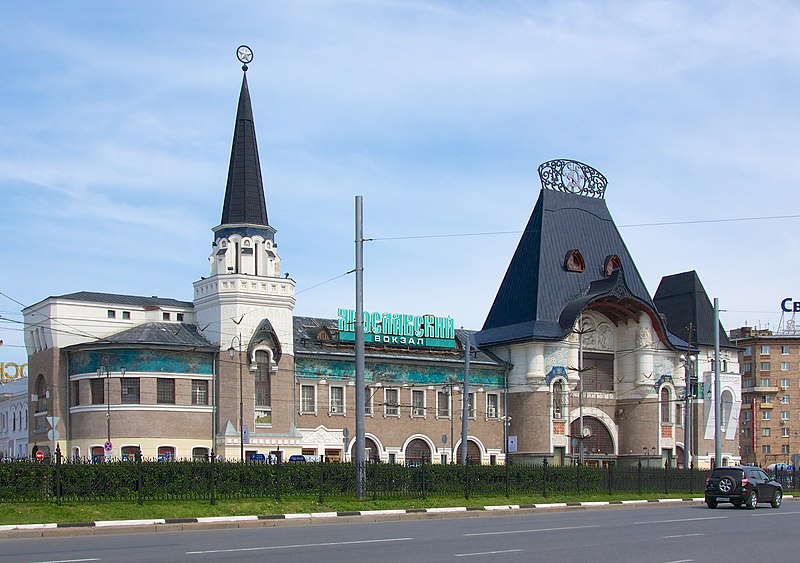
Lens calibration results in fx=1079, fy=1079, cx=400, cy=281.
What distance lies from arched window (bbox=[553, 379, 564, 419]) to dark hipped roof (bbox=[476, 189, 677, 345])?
3058mm

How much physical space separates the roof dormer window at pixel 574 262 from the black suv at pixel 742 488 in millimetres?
35423

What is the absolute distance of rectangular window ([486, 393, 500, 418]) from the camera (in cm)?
6731

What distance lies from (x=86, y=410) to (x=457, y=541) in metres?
36.3

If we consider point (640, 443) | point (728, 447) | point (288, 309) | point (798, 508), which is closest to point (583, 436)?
point (640, 443)

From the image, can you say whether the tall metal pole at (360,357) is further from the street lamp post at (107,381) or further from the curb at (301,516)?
the street lamp post at (107,381)

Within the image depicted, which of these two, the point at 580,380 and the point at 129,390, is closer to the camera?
the point at 129,390

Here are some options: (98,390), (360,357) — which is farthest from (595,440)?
(360,357)

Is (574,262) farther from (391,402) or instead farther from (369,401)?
(369,401)

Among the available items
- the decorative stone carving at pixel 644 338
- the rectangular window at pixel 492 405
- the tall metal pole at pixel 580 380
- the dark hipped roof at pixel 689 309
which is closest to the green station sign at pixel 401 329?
the rectangular window at pixel 492 405

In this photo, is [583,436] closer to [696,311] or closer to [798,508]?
[696,311]

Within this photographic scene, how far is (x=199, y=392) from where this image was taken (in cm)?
5553

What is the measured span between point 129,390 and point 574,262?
31903mm

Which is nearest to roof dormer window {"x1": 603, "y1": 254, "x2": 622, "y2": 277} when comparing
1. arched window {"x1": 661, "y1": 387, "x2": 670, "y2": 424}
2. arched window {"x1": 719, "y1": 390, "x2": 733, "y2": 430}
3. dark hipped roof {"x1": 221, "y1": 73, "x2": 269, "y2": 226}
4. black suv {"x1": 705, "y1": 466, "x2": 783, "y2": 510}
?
arched window {"x1": 661, "y1": 387, "x2": 670, "y2": 424}

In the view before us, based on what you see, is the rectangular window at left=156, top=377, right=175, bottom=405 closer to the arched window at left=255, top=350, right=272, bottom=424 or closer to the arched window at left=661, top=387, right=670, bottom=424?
the arched window at left=255, top=350, right=272, bottom=424
